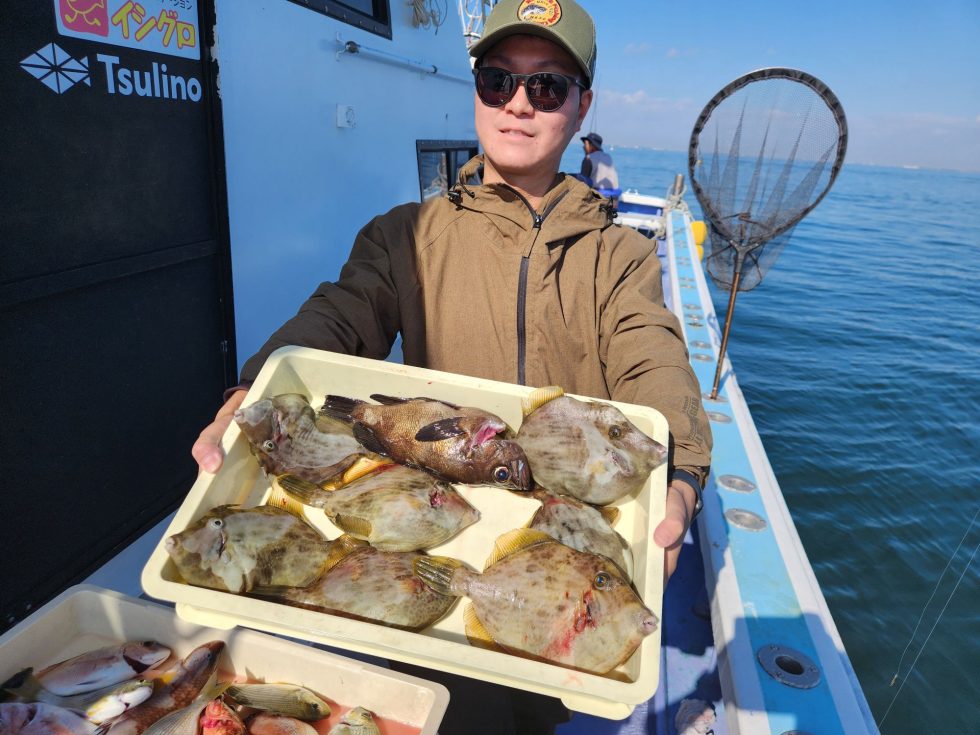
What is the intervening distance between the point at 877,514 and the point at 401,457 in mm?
6787

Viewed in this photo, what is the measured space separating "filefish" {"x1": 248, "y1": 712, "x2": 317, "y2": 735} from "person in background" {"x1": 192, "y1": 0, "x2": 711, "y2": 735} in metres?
0.47

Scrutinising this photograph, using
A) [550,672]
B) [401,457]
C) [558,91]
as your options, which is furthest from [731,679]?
[558,91]

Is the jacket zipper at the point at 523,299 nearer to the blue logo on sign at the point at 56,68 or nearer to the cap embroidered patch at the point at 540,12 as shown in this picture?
the cap embroidered patch at the point at 540,12

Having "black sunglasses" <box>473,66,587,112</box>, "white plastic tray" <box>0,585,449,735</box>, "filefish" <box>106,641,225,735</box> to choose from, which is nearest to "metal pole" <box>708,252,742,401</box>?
"black sunglasses" <box>473,66,587,112</box>

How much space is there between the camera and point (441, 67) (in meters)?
5.59

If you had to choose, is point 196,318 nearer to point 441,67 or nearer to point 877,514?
point 441,67

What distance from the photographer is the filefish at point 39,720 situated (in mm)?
1400

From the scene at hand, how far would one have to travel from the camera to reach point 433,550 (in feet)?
5.38

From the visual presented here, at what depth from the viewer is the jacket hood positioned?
2.13 m

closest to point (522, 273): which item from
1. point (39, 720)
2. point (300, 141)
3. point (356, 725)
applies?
point (356, 725)

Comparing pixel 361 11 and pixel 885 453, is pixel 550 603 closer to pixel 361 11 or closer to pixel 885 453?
pixel 361 11

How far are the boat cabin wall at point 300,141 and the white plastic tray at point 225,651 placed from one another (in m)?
1.88

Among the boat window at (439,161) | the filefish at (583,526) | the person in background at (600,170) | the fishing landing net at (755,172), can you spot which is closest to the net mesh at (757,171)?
the fishing landing net at (755,172)

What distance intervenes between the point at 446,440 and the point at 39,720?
49.2 inches
